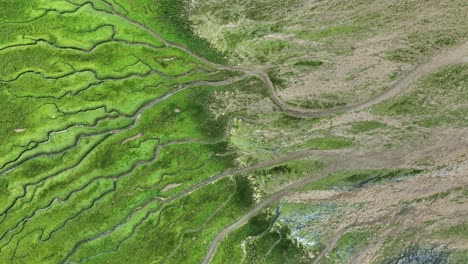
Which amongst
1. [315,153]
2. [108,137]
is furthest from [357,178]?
[108,137]

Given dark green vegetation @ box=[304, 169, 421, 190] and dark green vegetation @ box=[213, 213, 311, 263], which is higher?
dark green vegetation @ box=[304, 169, 421, 190]

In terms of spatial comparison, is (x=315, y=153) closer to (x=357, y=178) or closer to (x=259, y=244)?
(x=357, y=178)

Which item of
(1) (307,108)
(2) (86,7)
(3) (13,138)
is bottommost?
(3) (13,138)

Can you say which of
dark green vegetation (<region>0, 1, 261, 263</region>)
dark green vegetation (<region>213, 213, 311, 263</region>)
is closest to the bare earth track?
dark green vegetation (<region>0, 1, 261, 263</region>)

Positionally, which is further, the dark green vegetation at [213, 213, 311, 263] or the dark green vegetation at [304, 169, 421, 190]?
the dark green vegetation at [213, 213, 311, 263]

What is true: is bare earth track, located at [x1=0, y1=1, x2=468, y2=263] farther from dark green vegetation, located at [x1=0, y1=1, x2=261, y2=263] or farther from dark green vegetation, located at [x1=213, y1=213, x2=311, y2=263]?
dark green vegetation, located at [x1=213, y1=213, x2=311, y2=263]

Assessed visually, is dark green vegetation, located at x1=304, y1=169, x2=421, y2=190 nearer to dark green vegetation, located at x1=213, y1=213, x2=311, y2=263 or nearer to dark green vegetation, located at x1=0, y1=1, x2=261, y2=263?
dark green vegetation, located at x1=213, y1=213, x2=311, y2=263

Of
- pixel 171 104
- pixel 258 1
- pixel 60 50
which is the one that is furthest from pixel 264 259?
pixel 60 50

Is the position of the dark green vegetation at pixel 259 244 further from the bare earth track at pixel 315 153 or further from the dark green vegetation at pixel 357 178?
the dark green vegetation at pixel 357 178

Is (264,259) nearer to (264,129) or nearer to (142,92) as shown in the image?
(264,129)

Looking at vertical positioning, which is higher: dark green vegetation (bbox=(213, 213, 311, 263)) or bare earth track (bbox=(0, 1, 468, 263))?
bare earth track (bbox=(0, 1, 468, 263))

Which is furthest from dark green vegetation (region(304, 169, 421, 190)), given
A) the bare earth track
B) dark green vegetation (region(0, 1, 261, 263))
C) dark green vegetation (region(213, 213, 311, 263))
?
dark green vegetation (region(0, 1, 261, 263))
